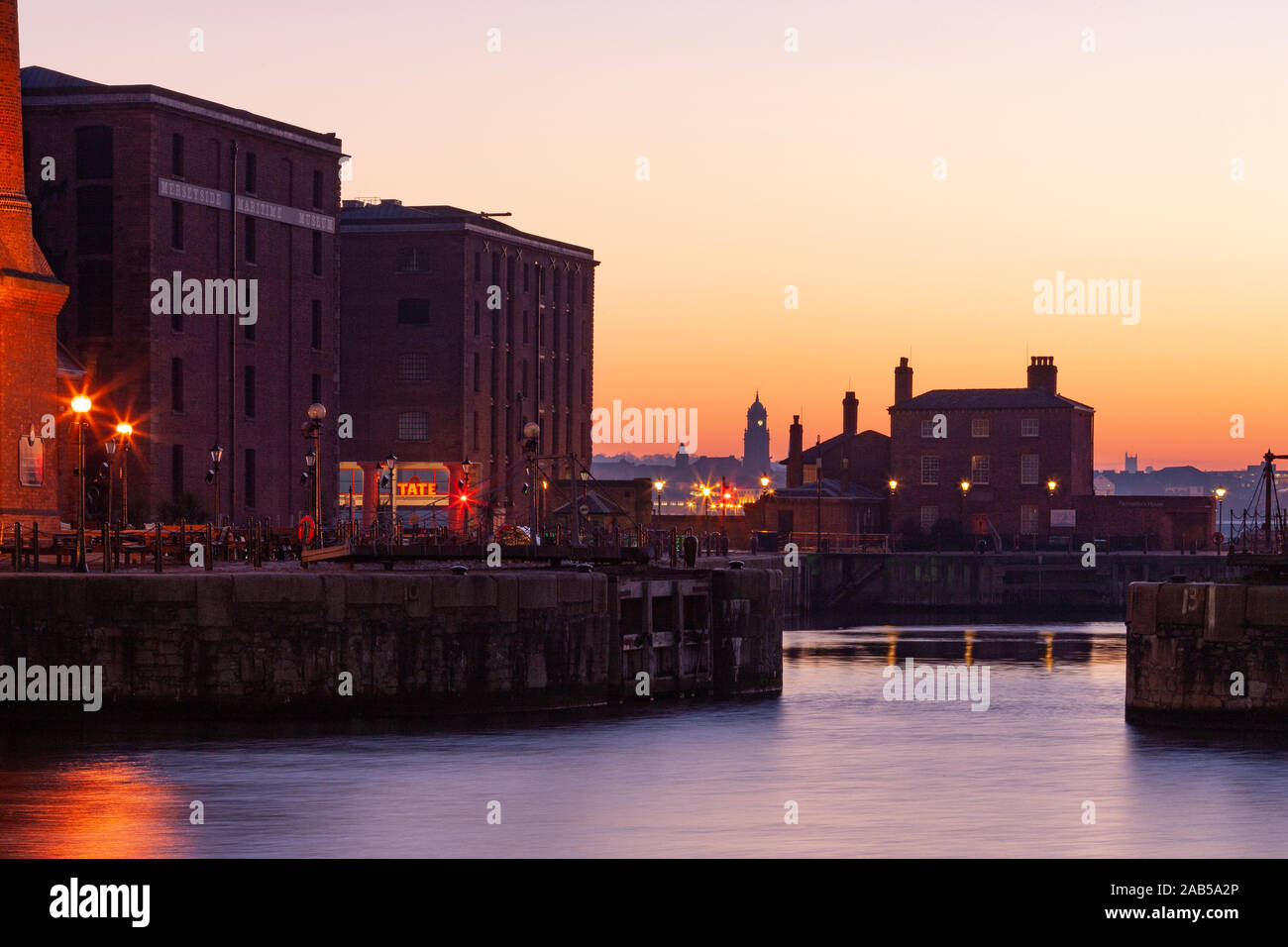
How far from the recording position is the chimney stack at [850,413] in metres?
146

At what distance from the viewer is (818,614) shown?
12019 cm

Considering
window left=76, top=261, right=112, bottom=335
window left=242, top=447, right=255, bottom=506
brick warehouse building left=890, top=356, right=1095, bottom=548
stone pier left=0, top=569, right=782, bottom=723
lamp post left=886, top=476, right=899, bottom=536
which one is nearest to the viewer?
stone pier left=0, top=569, right=782, bottom=723

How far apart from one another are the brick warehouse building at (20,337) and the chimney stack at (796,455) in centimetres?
7958

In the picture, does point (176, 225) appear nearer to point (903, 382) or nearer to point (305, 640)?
point (305, 640)

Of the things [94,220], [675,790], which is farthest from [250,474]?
[675,790]

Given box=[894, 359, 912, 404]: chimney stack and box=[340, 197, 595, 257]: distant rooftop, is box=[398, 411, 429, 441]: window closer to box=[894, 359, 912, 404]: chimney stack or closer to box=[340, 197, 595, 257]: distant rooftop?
box=[340, 197, 595, 257]: distant rooftop

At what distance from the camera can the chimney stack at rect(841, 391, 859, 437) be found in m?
146

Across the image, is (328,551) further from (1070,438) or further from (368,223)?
(1070,438)

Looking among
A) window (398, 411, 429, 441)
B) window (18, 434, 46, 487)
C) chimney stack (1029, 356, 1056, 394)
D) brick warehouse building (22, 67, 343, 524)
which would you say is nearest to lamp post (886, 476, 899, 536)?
chimney stack (1029, 356, 1056, 394)

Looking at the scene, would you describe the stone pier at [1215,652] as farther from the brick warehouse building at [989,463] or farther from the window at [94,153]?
the brick warehouse building at [989,463]

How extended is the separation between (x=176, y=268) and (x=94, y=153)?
6167mm

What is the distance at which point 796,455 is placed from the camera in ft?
474

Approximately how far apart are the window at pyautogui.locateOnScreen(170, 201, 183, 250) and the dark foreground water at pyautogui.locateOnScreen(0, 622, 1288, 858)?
148ft
